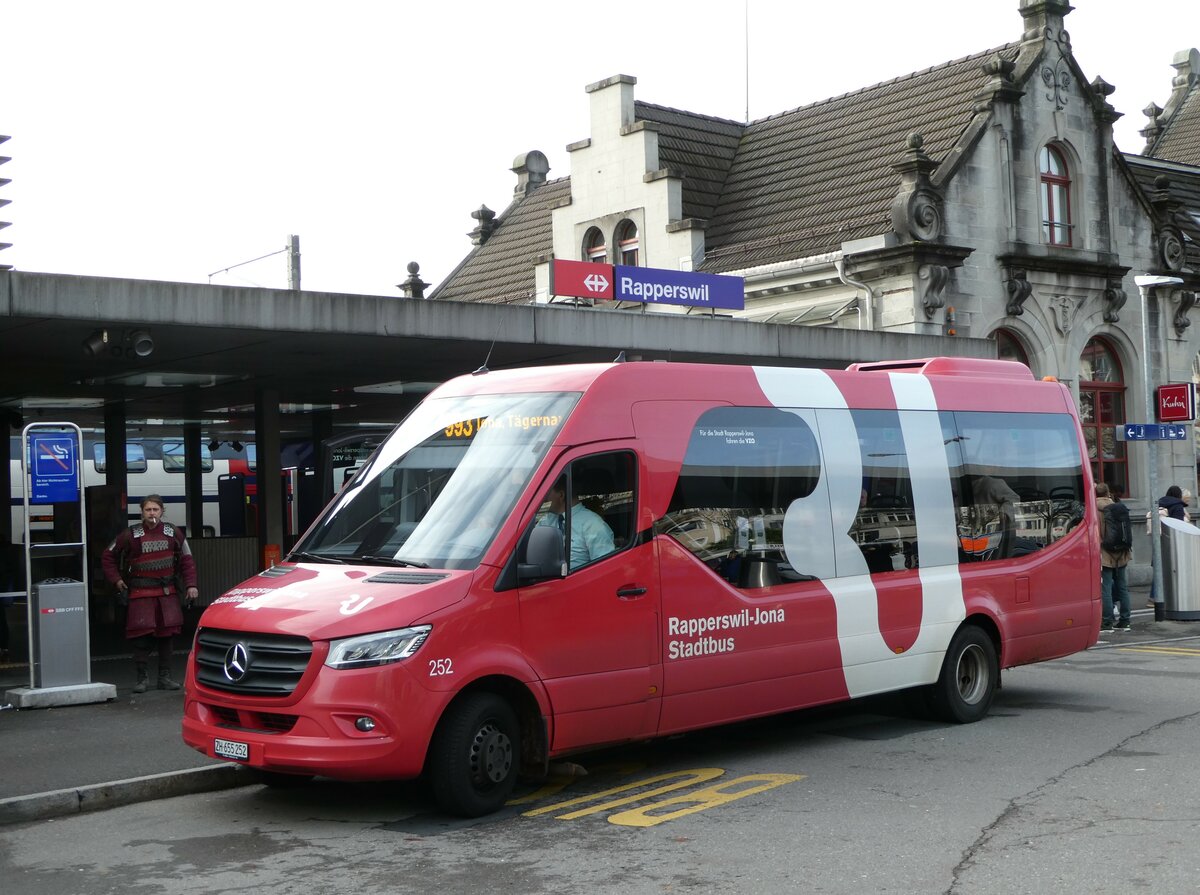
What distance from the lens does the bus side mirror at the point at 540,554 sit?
8.16 metres

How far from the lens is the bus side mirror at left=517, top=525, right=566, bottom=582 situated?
8164mm

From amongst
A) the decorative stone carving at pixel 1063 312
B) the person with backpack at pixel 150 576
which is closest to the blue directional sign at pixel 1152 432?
the decorative stone carving at pixel 1063 312

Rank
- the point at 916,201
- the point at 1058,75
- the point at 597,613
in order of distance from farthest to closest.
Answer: the point at 1058,75
the point at 916,201
the point at 597,613

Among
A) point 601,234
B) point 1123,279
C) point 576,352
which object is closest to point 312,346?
point 576,352

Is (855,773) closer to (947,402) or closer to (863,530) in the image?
(863,530)

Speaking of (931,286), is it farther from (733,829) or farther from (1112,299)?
(733,829)

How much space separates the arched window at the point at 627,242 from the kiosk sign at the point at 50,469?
1887 centimetres

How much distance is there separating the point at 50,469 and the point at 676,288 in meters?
8.92

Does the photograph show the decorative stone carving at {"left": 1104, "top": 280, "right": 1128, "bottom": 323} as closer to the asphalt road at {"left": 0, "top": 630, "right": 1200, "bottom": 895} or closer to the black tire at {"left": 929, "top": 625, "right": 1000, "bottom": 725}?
the black tire at {"left": 929, "top": 625, "right": 1000, "bottom": 725}

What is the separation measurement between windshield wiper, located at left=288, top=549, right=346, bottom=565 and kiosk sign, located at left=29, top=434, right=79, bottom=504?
4192 mm

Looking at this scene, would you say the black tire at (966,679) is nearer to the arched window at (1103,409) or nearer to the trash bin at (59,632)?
the trash bin at (59,632)

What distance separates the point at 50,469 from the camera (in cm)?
1243

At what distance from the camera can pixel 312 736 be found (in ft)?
25.1

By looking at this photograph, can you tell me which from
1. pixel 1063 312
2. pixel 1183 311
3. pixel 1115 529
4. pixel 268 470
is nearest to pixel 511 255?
pixel 1063 312
